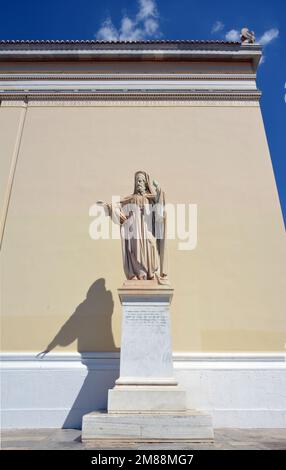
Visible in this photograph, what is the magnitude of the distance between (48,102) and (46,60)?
1262 mm

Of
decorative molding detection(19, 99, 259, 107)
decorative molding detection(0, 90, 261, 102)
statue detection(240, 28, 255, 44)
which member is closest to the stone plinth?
decorative molding detection(19, 99, 259, 107)

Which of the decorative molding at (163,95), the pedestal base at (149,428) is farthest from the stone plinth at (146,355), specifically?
the decorative molding at (163,95)

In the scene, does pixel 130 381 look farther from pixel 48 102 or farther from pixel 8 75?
pixel 8 75

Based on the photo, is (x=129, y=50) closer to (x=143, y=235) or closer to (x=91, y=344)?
(x=143, y=235)

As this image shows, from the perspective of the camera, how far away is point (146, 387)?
4508mm

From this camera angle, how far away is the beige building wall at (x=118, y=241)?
6.04 meters

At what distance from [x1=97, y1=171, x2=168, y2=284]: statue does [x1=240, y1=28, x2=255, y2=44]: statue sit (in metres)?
5.36

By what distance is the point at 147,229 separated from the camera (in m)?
5.55

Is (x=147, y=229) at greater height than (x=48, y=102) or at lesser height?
lesser

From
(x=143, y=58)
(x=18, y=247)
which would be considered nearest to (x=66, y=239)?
(x=18, y=247)

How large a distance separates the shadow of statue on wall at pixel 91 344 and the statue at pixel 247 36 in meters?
6.93

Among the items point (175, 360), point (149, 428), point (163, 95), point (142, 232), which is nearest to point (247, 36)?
point (163, 95)

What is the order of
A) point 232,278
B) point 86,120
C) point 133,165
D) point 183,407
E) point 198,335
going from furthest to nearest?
point 86,120 < point 133,165 < point 232,278 < point 198,335 < point 183,407

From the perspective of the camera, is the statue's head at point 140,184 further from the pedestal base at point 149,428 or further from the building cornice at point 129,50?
the building cornice at point 129,50
